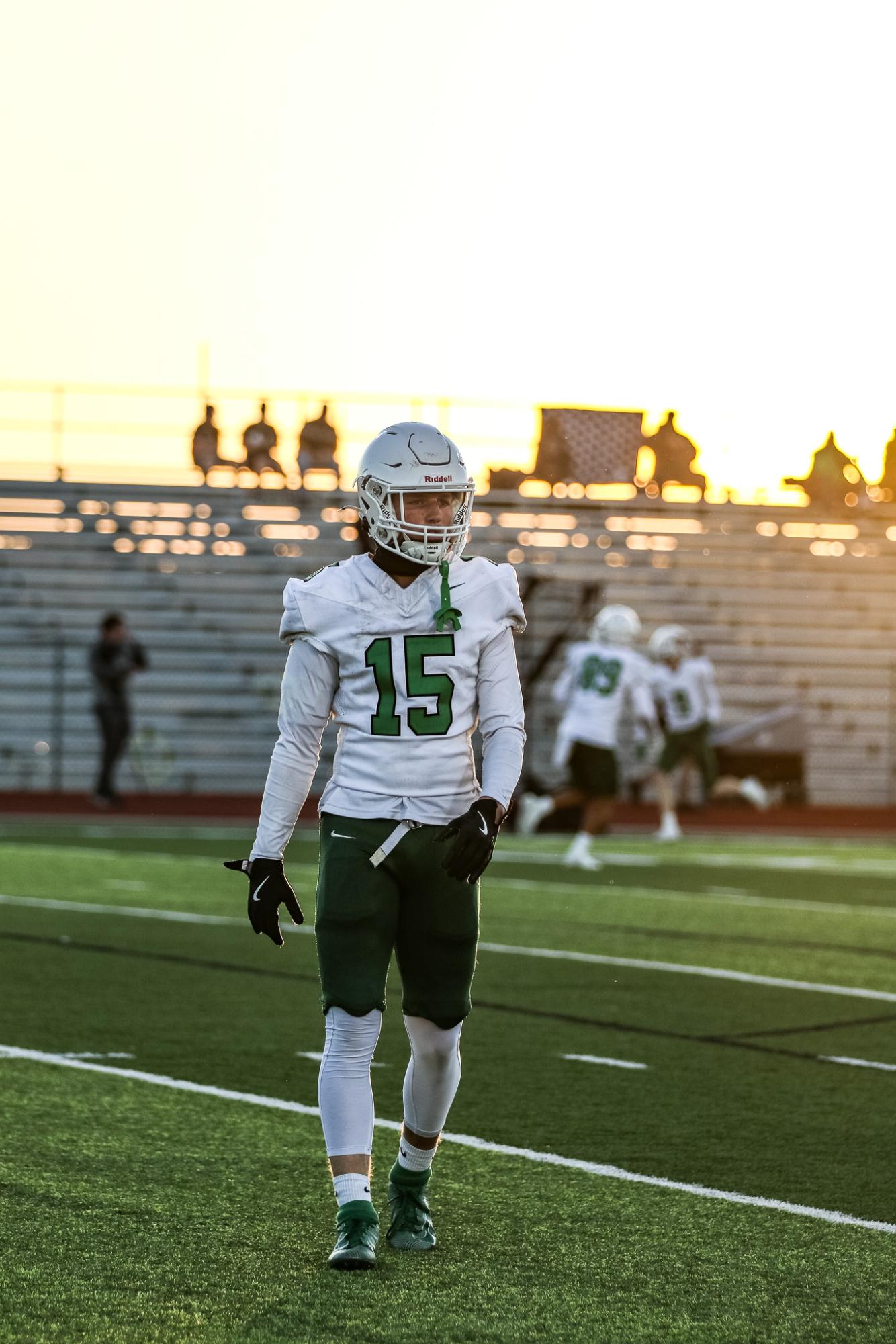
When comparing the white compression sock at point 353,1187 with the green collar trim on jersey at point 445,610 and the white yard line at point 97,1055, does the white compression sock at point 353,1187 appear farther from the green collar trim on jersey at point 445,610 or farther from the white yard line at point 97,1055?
the white yard line at point 97,1055

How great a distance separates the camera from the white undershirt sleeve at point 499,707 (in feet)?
13.5

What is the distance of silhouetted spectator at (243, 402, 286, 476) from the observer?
2302 centimetres

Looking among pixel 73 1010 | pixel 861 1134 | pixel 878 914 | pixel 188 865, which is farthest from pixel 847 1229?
pixel 188 865

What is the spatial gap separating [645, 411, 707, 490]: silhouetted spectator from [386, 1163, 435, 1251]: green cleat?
2012 cm

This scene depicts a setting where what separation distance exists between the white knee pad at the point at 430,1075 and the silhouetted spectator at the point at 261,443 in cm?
1930

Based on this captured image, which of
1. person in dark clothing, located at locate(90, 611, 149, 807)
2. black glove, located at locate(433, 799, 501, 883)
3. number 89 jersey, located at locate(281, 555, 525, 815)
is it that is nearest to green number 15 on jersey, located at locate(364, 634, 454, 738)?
number 89 jersey, located at locate(281, 555, 525, 815)

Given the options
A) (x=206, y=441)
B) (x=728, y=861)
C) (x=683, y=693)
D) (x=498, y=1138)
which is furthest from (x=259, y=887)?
(x=206, y=441)

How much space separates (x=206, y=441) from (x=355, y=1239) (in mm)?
19760

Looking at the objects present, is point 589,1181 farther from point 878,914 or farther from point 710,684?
point 710,684

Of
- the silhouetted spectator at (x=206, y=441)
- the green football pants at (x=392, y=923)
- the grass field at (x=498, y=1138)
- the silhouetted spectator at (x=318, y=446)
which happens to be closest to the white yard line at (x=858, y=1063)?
the grass field at (x=498, y=1138)

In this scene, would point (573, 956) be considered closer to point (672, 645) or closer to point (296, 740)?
point (296, 740)

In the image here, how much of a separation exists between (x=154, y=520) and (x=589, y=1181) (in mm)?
18964

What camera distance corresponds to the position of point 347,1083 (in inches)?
155

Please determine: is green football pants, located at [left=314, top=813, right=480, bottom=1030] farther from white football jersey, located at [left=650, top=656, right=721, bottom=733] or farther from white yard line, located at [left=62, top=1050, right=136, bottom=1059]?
white football jersey, located at [left=650, top=656, right=721, bottom=733]
